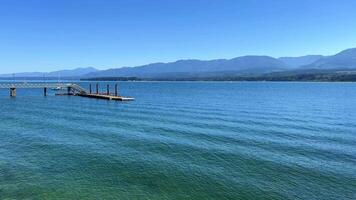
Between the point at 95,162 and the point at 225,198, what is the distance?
409 inches

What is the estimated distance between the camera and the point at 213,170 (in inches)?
837

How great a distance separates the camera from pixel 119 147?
90.3ft

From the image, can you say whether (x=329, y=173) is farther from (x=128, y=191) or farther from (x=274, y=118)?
(x=274, y=118)

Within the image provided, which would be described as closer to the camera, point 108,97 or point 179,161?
point 179,161

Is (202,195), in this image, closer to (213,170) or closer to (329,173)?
(213,170)

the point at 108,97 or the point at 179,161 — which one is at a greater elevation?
the point at 108,97

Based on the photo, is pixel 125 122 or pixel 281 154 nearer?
pixel 281 154

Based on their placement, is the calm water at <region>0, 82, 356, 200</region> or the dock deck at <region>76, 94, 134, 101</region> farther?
the dock deck at <region>76, 94, 134, 101</region>

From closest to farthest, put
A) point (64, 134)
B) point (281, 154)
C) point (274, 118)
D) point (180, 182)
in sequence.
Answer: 1. point (180, 182)
2. point (281, 154)
3. point (64, 134)
4. point (274, 118)

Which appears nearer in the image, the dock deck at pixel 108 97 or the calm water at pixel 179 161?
the calm water at pixel 179 161

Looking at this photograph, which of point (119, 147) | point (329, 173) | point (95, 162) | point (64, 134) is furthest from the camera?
point (64, 134)

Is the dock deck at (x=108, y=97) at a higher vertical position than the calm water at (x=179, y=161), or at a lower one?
higher

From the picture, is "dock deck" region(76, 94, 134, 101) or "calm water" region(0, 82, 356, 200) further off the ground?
"dock deck" region(76, 94, 134, 101)

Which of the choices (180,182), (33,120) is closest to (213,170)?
(180,182)
